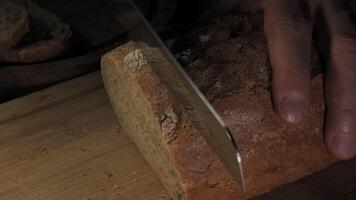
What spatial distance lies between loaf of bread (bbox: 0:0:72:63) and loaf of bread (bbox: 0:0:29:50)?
34mm

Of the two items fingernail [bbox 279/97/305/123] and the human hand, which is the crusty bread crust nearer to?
the human hand

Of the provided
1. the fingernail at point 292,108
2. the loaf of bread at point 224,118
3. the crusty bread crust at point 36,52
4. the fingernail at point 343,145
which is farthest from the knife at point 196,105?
the crusty bread crust at point 36,52

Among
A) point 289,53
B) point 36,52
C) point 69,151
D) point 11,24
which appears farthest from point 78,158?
point 289,53

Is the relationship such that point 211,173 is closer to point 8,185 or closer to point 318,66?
point 318,66

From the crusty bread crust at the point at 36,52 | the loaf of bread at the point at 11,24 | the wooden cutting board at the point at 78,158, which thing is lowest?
the wooden cutting board at the point at 78,158

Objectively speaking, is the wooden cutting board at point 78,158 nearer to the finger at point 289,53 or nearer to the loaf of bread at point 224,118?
the loaf of bread at point 224,118

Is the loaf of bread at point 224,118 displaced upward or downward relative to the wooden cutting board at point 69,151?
upward

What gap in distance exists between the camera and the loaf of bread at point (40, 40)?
7.72ft

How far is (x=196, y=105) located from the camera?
5.23ft

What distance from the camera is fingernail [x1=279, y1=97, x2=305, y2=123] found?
5.29 feet

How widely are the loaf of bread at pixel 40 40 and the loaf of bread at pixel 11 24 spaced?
1.3 inches

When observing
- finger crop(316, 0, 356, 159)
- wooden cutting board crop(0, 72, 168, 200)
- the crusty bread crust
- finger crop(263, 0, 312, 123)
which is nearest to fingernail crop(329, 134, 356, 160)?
finger crop(316, 0, 356, 159)

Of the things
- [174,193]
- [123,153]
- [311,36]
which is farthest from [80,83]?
[311,36]

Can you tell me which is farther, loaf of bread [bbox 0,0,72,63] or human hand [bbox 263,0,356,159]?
loaf of bread [bbox 0,0,72,63]
